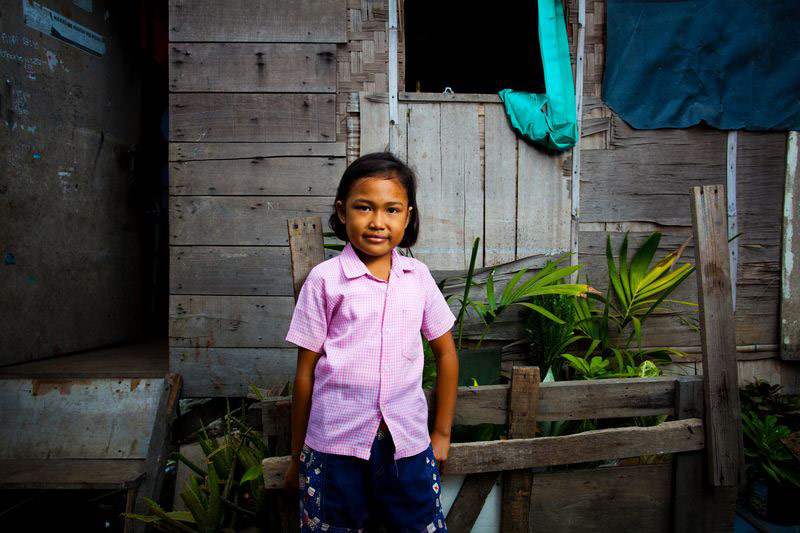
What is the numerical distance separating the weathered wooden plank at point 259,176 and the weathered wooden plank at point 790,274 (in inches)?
108

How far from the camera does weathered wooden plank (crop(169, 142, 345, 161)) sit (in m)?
3.01

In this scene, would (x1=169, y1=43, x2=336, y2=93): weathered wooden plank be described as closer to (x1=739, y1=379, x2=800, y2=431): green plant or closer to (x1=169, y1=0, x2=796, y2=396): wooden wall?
(x1=169, y1=0, x2=796, y2=396): wooden wall

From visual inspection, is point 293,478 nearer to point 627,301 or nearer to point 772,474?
point 627,301

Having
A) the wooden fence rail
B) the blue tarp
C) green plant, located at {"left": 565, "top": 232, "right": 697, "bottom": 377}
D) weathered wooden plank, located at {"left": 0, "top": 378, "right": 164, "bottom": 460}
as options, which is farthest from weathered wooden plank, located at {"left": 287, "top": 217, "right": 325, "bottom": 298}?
the blue tarp

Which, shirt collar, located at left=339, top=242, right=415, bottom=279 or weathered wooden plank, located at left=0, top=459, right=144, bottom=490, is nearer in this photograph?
shirt collar, located at left=339, top=242, right=415, bottom=279

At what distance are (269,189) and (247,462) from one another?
153cm

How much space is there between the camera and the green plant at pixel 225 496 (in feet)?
7.02

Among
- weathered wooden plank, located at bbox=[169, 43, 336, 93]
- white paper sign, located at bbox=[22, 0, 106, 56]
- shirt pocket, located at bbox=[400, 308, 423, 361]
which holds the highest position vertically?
white paper sign, located at bbox=[22, 0, 106, 56]

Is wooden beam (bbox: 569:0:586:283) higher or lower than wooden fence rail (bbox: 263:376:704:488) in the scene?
higher

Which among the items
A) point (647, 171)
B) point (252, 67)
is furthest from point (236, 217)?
point (647, 171)

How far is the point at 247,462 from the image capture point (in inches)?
92.4

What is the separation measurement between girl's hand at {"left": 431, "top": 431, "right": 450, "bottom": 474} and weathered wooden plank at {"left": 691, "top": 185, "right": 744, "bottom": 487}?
1081 mm

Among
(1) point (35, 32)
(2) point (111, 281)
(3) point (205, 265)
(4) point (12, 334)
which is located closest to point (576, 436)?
(3) point (205, 265)

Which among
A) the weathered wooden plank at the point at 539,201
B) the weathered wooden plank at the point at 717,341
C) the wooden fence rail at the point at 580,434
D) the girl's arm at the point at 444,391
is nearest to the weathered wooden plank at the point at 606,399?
the wooden fence rail at the point at 580,434
